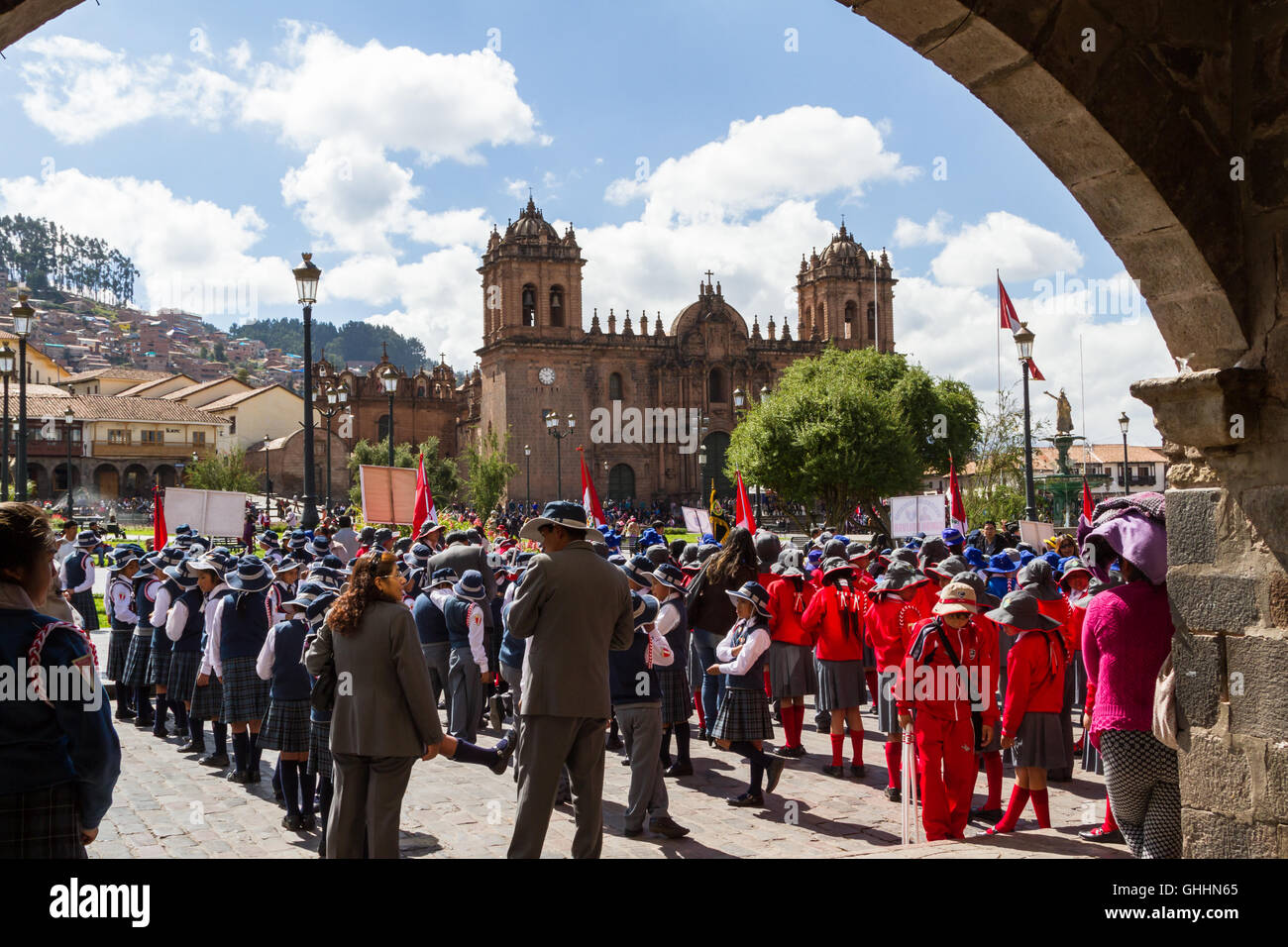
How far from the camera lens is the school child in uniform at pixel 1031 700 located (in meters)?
6.31

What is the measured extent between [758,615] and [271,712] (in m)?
3.52

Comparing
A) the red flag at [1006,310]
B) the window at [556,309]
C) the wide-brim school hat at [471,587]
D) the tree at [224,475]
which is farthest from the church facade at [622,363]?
the wide-brim school hat at [471,587]

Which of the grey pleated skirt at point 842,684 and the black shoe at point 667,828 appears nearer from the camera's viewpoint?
the black shoe at point 667,828

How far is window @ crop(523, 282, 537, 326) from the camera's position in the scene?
6328 centimetres

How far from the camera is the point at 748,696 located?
23.7 feet

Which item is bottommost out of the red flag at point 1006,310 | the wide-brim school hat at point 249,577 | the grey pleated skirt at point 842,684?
the grey pleated skirt at point 842,684

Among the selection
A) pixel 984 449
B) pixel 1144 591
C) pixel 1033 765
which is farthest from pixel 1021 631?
pixel 984 449

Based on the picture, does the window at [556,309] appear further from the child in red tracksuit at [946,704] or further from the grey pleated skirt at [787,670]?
the child in red tracksuit at [946,704]

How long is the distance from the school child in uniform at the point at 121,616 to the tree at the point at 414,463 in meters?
42.8

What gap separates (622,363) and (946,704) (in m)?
61.4

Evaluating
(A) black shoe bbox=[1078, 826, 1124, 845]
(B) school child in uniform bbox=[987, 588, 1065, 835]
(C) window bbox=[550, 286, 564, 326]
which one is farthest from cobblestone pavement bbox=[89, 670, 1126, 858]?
(C) window bbox=[550, 286, 564, 326]

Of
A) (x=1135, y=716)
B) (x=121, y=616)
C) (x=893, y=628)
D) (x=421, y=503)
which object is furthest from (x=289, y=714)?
(x=421, y=503)
